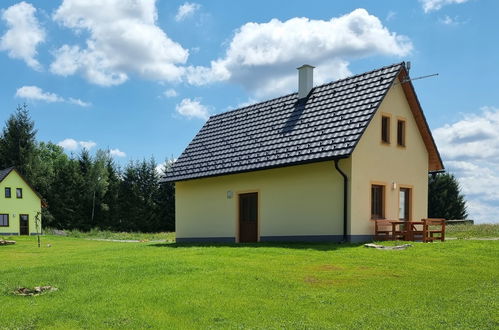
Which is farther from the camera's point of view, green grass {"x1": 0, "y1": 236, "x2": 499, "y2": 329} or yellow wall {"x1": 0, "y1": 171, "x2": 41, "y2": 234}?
yellow wall {"x1": 0, "y1": 171, "x2": 41, "y2": 234}

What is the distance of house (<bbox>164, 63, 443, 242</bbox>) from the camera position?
722 inches

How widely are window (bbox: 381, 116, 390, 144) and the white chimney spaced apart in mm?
4031

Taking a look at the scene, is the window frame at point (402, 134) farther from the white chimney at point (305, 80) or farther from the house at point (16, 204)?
the house at point (16, 204)

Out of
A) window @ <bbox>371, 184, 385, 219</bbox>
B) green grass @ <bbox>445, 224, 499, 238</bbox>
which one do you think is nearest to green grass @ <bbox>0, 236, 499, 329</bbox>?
window @ <bbox>371, 184, 385, 219</bbox>

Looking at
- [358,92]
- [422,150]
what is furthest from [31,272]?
[422,150]

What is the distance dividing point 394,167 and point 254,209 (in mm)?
6071

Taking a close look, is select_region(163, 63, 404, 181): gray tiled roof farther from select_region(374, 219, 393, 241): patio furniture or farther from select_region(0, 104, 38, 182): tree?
select_region(0, 104, 38, 182): tree

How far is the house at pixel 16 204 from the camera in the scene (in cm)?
5012

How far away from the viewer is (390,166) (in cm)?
1991

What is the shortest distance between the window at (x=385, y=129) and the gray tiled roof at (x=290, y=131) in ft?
4.73

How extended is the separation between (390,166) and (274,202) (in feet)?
15.8

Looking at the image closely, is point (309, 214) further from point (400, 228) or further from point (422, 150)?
point (422, 150)

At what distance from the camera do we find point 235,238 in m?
22.3

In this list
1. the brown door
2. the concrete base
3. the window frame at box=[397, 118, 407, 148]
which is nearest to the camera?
the concrete base
